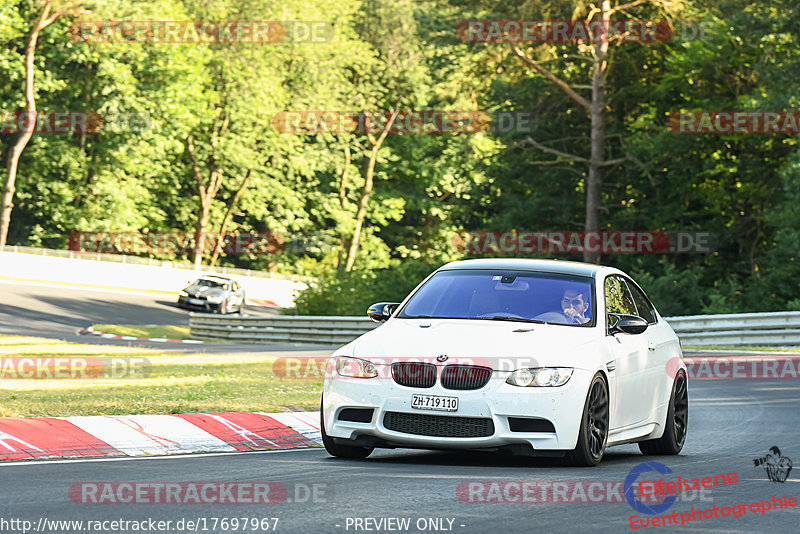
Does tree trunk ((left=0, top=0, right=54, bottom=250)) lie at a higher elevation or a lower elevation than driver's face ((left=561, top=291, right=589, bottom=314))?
higher

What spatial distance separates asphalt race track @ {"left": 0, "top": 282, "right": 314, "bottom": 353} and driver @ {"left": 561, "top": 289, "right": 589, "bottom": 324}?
67.3 feet

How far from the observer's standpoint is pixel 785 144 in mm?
42219

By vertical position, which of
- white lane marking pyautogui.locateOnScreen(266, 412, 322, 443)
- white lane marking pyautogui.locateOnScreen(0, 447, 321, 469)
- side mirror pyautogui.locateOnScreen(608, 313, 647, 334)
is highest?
side mirror pyautogui.locateOnScreen(608, 313, 647, 334)

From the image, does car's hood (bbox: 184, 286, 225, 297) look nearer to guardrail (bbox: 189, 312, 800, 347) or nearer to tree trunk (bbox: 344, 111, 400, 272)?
guardrail (bbox: 189, 312, 800, 347)

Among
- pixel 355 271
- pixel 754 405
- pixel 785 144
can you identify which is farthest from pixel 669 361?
pixel 785 144

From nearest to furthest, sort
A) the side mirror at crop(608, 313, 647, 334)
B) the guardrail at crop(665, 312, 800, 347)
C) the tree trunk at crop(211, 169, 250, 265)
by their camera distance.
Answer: the side mirror at crop(608, 313, 647, 334) < the guardrail at crop(665, 312, 800, 347) < the tree trunk at crop(211, 169, 250, 265)

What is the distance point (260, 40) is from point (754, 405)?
60.3m

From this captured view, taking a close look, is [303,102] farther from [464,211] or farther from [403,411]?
[403,411]

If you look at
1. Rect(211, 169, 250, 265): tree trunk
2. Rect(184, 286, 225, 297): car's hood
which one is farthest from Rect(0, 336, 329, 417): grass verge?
Rect(211, 169, 250, 265): tree trunk

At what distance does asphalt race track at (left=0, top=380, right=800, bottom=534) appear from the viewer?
6.89m

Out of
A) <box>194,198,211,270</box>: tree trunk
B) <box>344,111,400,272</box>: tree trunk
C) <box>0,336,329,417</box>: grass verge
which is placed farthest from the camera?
<box>344,111,400,272</box>: tree trunk

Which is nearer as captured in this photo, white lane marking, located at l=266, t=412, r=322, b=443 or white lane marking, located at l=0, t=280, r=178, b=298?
white lane marking, located at l=266, t=412, r=322, b=443

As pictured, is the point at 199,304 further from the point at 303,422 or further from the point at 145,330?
the point at 303,422

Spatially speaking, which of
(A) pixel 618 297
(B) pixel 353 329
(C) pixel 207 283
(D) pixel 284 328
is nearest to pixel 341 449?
(A) pixel 618 297
